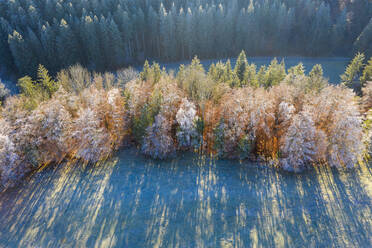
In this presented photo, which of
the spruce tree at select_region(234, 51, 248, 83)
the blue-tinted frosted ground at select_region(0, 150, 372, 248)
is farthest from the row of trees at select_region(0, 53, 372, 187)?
the spruce tree at select_region(234, 51, 248, 83)

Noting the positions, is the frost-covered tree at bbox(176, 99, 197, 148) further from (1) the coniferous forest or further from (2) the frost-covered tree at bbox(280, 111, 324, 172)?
(2) the frost-covered tree at bbox(280, 111, 324, 172)

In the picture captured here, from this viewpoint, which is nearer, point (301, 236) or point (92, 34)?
point (301, 236)

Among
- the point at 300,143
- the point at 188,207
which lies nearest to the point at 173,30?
the point at 300,143

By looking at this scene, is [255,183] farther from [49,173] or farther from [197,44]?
[197,44]

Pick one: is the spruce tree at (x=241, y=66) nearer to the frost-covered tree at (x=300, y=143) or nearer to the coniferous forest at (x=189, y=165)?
the coniferous forest at (x=189, y=165)

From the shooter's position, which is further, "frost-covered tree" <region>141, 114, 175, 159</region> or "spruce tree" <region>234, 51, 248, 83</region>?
"spruce tree" <region>234, 51, 248, 83</region>

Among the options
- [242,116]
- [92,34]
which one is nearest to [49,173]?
[242,116]
